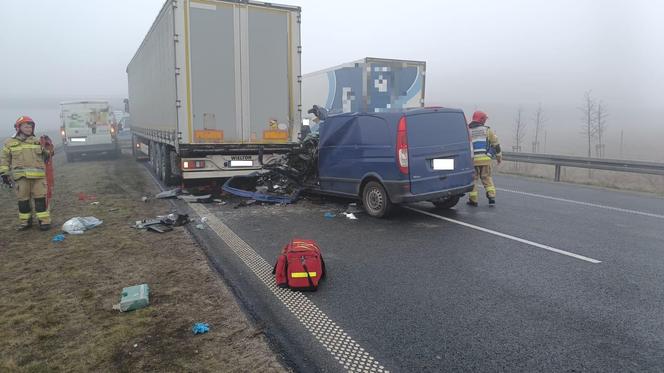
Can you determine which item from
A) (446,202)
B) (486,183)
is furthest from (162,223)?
(486,183)

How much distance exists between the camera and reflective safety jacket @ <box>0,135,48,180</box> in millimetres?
6984

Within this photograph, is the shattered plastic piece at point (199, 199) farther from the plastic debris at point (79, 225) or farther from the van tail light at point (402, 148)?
the van tail light at point (402, 148)

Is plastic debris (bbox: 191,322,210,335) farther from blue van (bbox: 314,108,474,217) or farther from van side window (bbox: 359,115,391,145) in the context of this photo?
van side window (bbox: 359,115,391,145)

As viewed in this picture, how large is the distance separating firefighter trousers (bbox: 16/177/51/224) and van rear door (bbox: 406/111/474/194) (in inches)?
220

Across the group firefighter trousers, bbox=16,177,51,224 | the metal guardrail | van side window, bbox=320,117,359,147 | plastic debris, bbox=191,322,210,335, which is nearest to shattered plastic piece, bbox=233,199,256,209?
van side window, bbox=320,117,359,147

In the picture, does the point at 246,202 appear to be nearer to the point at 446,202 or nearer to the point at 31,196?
the point at 31,196

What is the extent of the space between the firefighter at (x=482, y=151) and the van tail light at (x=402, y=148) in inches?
85.0

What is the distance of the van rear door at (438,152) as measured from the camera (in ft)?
23.3

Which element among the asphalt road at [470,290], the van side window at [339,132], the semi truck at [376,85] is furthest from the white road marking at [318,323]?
the semi truck at [376,85]

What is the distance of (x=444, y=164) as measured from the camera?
7.34 m

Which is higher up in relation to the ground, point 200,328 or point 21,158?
point 21,158

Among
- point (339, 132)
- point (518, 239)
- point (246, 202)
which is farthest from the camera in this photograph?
point (246, 202)

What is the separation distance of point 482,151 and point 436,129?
1890 millimetres

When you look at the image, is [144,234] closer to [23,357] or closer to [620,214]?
[23,357]
